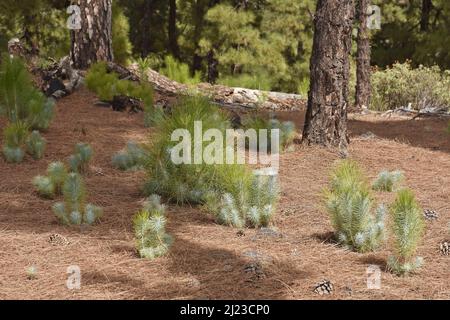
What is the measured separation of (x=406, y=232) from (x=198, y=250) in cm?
113

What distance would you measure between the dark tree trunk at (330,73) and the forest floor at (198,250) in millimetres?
430

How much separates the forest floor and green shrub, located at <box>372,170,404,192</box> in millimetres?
194

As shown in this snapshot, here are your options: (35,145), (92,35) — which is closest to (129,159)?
(35,145)

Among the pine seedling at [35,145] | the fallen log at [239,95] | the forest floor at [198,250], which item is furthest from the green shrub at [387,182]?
the fallen log at [239,95]

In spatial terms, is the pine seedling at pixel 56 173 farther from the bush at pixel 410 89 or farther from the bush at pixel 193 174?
the bush at pixel 410 89

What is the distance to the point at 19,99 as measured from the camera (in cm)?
640

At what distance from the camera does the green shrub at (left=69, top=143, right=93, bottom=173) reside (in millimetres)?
5359

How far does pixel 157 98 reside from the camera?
8711 millimetres

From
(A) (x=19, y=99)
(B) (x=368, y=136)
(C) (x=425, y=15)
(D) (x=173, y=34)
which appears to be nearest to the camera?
(A) (x=19, y=99)

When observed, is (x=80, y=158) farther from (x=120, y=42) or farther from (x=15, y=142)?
(x=120, y=42)

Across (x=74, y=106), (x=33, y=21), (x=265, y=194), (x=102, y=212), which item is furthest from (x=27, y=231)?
(x=33, y=21)

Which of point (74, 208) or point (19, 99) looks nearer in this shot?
point (74, 208)

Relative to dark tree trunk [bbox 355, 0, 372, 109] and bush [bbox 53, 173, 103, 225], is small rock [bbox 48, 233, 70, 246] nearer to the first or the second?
Result: bush [bbox 53, 173, 103, 225]
